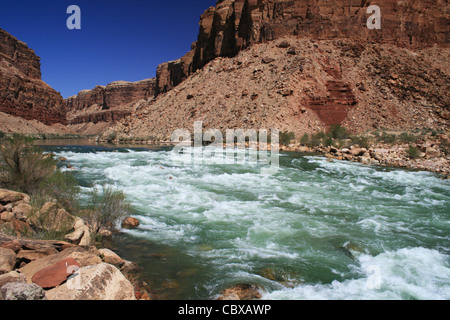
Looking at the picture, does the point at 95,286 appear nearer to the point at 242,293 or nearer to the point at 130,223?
the point at 242,293

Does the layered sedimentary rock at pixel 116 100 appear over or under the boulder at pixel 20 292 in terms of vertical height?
over

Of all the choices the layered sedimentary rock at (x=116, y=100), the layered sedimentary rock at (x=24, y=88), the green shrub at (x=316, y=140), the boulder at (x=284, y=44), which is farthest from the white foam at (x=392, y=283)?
the layered sedimentary rock at (x=116, y=100)

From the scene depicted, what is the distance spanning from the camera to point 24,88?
61438mm

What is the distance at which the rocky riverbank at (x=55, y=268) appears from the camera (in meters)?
2.13

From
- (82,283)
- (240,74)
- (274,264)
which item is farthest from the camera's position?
(240,74)

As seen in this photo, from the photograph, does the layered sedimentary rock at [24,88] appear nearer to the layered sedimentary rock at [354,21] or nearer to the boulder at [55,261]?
the layered sedimentary rock at [354,21]

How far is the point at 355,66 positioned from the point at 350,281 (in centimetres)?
3129

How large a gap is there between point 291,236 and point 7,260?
13.4ft

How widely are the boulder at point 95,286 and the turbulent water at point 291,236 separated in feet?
2.41

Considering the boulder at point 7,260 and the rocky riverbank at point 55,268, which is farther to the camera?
the boulder at point 7,260

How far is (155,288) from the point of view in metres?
3.12

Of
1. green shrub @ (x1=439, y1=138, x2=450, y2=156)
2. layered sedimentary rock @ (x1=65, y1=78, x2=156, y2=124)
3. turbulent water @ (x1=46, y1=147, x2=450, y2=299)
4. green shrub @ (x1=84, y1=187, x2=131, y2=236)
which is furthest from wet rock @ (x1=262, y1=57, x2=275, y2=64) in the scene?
layered sedimentary rock @ (x1=65, y1=78, x2=156, y2=124)
